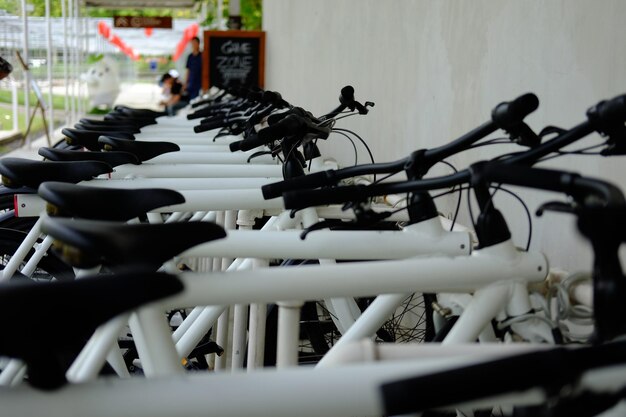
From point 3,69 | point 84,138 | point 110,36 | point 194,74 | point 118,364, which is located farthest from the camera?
point 110,36

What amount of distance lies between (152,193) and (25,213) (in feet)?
2.60

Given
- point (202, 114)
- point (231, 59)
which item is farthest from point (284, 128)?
point (231, 59)

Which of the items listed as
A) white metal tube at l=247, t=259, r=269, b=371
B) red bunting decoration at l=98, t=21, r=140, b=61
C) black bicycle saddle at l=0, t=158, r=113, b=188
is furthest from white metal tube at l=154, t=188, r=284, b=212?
red bunting decoration at l=98, t=21, r=140, b=61

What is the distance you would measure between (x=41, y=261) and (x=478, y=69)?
1683mm

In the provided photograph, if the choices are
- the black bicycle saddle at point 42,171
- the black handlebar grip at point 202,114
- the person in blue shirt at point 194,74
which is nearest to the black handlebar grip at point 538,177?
the black bicycle saddle at point 42,171

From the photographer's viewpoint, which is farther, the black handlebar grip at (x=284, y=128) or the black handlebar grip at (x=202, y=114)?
the black handlebar grip at (x=202, y=114)

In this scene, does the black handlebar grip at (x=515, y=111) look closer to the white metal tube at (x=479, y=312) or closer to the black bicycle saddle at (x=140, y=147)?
the white metal tube at (x=479, y=312)

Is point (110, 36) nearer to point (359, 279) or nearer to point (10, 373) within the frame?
point (10, 373)

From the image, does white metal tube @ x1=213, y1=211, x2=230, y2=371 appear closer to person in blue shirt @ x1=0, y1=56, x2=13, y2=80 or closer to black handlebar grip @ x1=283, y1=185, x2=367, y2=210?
black handlebar grip @ x1=283, y1=185, x2=367, y2=210

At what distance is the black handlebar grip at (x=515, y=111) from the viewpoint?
5.57ft

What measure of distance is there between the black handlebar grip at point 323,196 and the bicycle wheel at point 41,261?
1.64 meters

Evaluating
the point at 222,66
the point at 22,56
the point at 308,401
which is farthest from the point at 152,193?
the point at 22,56

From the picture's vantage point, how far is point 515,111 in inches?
67.2

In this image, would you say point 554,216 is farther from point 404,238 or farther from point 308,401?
point 308,401
